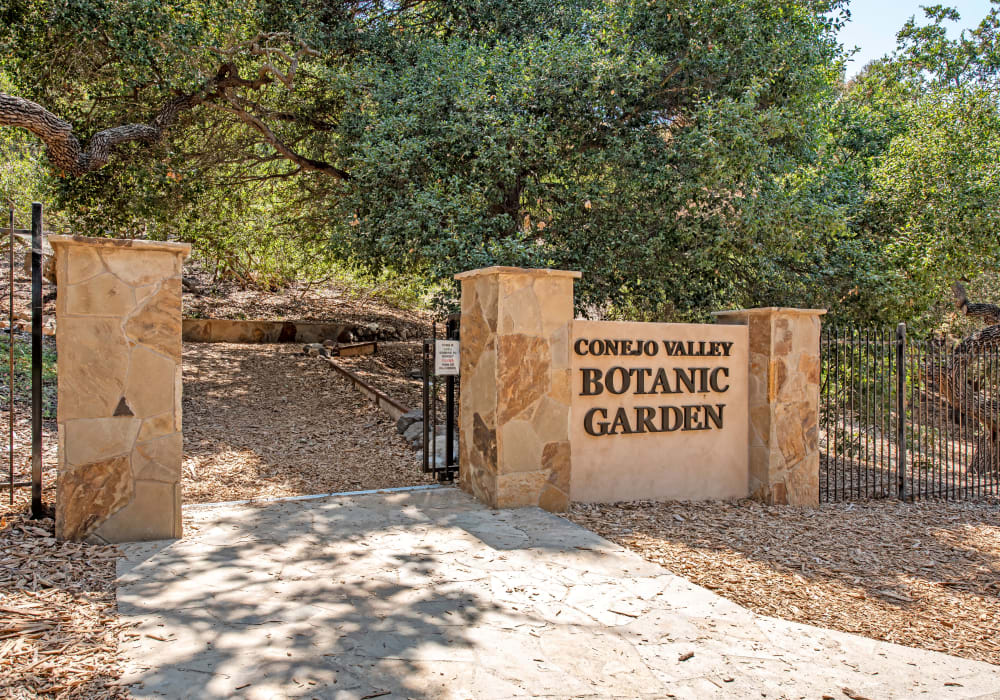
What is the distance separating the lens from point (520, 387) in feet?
18.8

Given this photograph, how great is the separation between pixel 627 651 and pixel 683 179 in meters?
7.22

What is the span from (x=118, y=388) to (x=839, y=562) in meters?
5.16

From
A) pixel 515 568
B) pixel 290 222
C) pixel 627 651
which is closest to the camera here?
pixel 627 651

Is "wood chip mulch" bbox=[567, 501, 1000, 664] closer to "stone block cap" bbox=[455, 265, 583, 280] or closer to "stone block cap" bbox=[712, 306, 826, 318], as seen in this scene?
"stone block cap" bbox=[712, 306, 826, 318]

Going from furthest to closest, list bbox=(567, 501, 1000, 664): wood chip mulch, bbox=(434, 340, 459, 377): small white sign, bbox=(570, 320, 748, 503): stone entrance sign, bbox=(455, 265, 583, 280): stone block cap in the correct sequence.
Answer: bbox=(434, 340, 459, 377): small white sign → bbox=(570, 320, 748, 503): stone entrance sign → bbox=(455, 265, 583, 280): stone block cap → bbox=(567, 501, 1000, 664): wood chip mulch

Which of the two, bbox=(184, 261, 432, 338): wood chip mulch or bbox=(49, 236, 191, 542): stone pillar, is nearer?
bbox=(49, 236, 191, 542): stone pillar

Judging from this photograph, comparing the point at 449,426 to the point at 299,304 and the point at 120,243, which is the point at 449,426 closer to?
the point at 120,243

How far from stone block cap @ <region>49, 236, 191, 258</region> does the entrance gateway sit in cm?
235

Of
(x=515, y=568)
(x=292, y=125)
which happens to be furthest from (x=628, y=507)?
(x=292, y=125)

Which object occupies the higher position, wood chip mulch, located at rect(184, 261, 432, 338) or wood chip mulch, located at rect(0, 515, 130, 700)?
wood chip mulch, located at rect(184, 261, 432, 338)

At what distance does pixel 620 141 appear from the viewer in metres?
9.55

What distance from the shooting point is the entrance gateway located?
225 inches

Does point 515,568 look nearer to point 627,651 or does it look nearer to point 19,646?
point 627,651

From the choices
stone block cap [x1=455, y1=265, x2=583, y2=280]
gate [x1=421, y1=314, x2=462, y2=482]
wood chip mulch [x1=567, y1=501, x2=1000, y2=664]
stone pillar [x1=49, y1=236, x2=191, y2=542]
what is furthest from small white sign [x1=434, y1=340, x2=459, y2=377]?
stone pillar [x1=49, y1=236, x2=191, y2=542]
